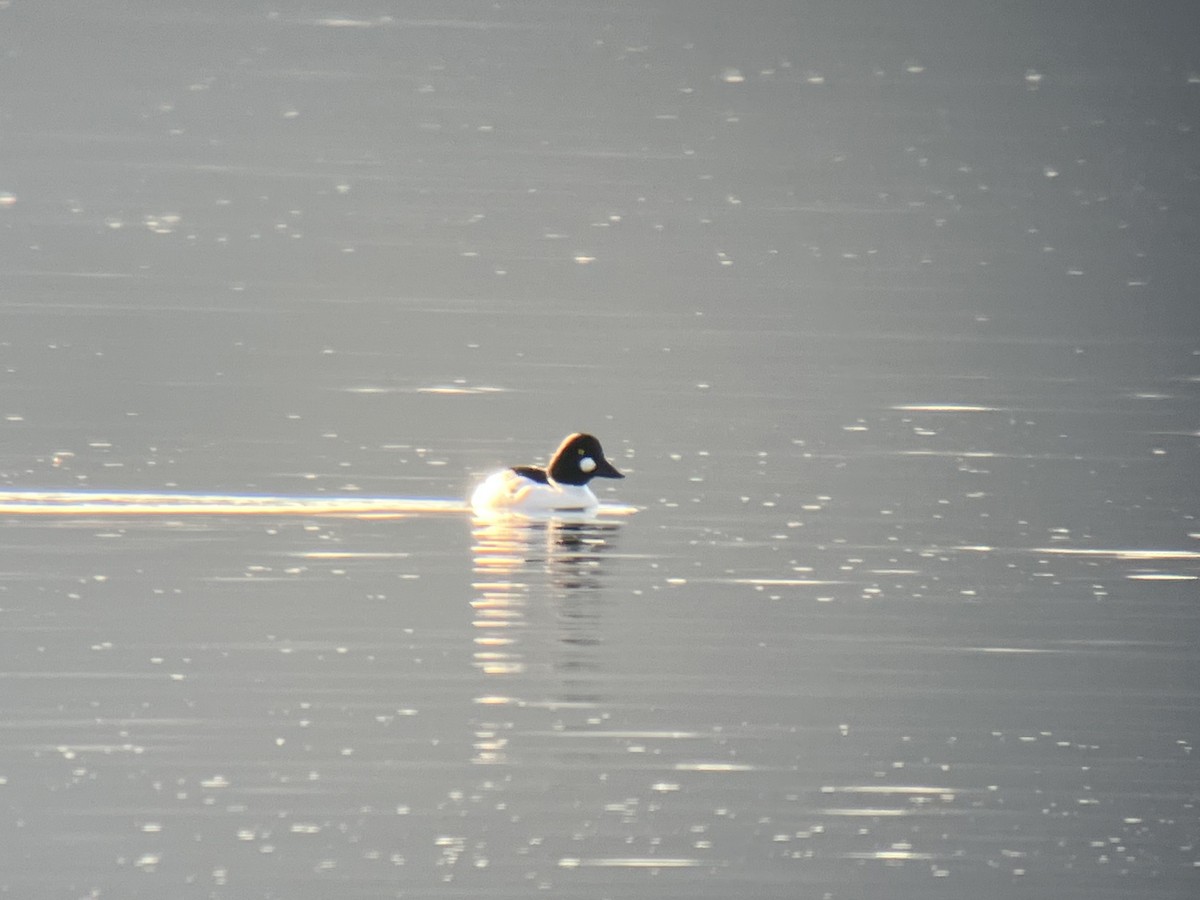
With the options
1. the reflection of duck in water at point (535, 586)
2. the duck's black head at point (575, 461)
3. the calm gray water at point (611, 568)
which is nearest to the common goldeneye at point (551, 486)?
the duck's black head at point (575, 461)

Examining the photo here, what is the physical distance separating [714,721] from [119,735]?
2.16m

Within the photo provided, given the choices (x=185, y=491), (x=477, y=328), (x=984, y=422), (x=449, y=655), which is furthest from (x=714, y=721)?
(x=477, y=328)

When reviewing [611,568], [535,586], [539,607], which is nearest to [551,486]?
[611,568]

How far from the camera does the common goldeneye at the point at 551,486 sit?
1644 centimetres

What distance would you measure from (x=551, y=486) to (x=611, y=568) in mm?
2626

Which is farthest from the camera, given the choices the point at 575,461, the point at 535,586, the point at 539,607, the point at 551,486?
the point at 575,461

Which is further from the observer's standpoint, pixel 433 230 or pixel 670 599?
pixel 433 230

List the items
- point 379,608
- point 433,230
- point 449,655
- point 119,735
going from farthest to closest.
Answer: point 433,230
point 379,608
point 449,655
point 119,735

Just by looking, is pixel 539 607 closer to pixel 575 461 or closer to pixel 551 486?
pixel 551 486

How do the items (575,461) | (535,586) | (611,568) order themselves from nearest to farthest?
(535,586) → (611,568) → (575,461)

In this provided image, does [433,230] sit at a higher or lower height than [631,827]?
higher

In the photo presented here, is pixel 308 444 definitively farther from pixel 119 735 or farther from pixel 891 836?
pixel 891 836

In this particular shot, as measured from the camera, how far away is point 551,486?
16672 millimetres

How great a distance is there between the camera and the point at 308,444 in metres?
20.2
